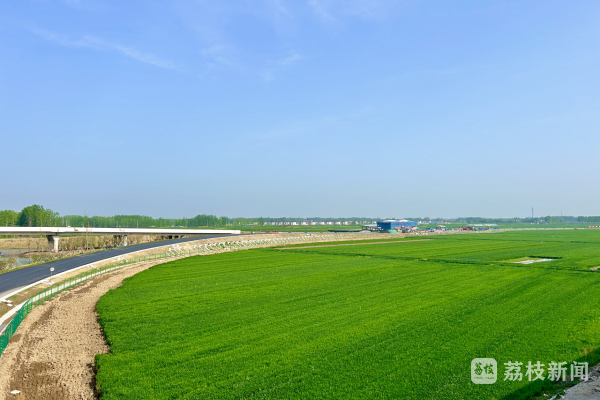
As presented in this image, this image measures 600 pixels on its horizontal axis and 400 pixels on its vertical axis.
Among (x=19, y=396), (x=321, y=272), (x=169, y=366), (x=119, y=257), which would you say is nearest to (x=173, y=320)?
(x=169, y=366)

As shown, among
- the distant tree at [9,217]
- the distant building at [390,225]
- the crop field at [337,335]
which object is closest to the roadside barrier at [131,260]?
the crop field at [337,335]

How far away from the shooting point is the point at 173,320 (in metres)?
21.3

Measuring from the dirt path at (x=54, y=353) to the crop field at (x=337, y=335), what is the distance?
2.28 feet

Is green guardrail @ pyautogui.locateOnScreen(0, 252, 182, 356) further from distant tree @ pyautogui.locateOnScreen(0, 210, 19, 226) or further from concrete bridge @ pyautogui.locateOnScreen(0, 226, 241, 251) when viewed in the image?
distant tree @ pyautogui.locateOnScreen(0, 210, 19, 226)

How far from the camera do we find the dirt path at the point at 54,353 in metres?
13.4

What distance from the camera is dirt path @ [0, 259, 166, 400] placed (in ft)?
43.8

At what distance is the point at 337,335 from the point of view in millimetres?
18094

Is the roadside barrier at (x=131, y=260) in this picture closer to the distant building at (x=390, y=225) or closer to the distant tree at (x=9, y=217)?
the distant building at (x=390, y=225)

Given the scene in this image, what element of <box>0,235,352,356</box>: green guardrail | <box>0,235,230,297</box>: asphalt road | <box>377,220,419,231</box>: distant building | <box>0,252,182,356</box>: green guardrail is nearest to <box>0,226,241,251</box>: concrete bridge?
<box>0,235,352,356</box>: green guardrail

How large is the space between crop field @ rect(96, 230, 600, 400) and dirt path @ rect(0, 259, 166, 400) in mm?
694

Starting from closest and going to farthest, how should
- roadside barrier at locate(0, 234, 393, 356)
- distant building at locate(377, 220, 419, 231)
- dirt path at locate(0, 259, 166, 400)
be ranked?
dirt path at locate(0, 259, 166, 400)
roadside barrier at locate(0, 234, 393, 356)
distant building at locate(377, 220, 419, 231)

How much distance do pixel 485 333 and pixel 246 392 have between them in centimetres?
1235

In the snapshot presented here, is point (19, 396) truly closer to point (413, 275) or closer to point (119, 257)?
point (413, 275)

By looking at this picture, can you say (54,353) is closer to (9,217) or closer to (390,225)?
(390,225)
